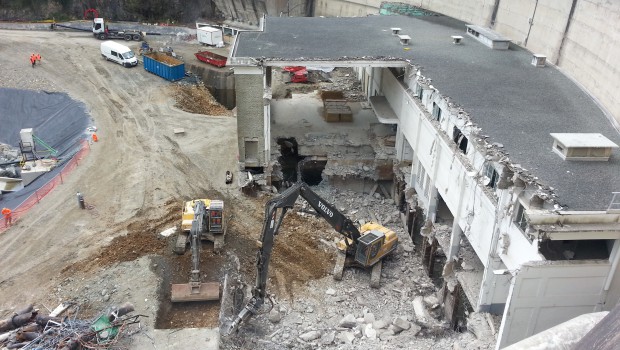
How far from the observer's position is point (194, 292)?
62.8 ft

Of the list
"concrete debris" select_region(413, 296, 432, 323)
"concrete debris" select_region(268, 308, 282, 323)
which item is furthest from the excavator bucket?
"concrete debris" select_region(413, 296, 432, 323)

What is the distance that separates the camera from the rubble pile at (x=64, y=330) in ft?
52.6

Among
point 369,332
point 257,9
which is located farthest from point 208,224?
point 257,9

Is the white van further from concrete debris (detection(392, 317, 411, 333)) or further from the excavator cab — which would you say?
concrete debris (detection(392, 317, 411, 333))

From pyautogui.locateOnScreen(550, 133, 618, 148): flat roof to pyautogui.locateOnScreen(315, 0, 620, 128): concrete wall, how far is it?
152 inches

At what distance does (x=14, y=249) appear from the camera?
2162 cm

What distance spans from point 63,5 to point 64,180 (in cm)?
3797

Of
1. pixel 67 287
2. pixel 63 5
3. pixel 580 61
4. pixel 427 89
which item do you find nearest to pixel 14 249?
pixel 67 287

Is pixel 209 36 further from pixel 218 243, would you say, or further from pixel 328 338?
pixel 328 338

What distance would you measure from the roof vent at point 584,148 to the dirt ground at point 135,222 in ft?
35.2

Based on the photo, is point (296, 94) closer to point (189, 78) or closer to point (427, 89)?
point (189, 78)

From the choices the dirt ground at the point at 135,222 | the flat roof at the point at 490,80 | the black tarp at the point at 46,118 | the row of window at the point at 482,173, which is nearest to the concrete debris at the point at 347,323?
the dirt ground at the point at 135,222

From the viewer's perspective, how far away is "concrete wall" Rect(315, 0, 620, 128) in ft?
71.5

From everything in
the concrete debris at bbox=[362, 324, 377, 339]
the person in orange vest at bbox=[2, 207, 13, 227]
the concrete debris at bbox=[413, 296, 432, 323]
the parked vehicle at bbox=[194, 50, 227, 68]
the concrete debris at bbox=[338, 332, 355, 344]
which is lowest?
the concrete debris at bbox=[413, 296, 432, 323]
